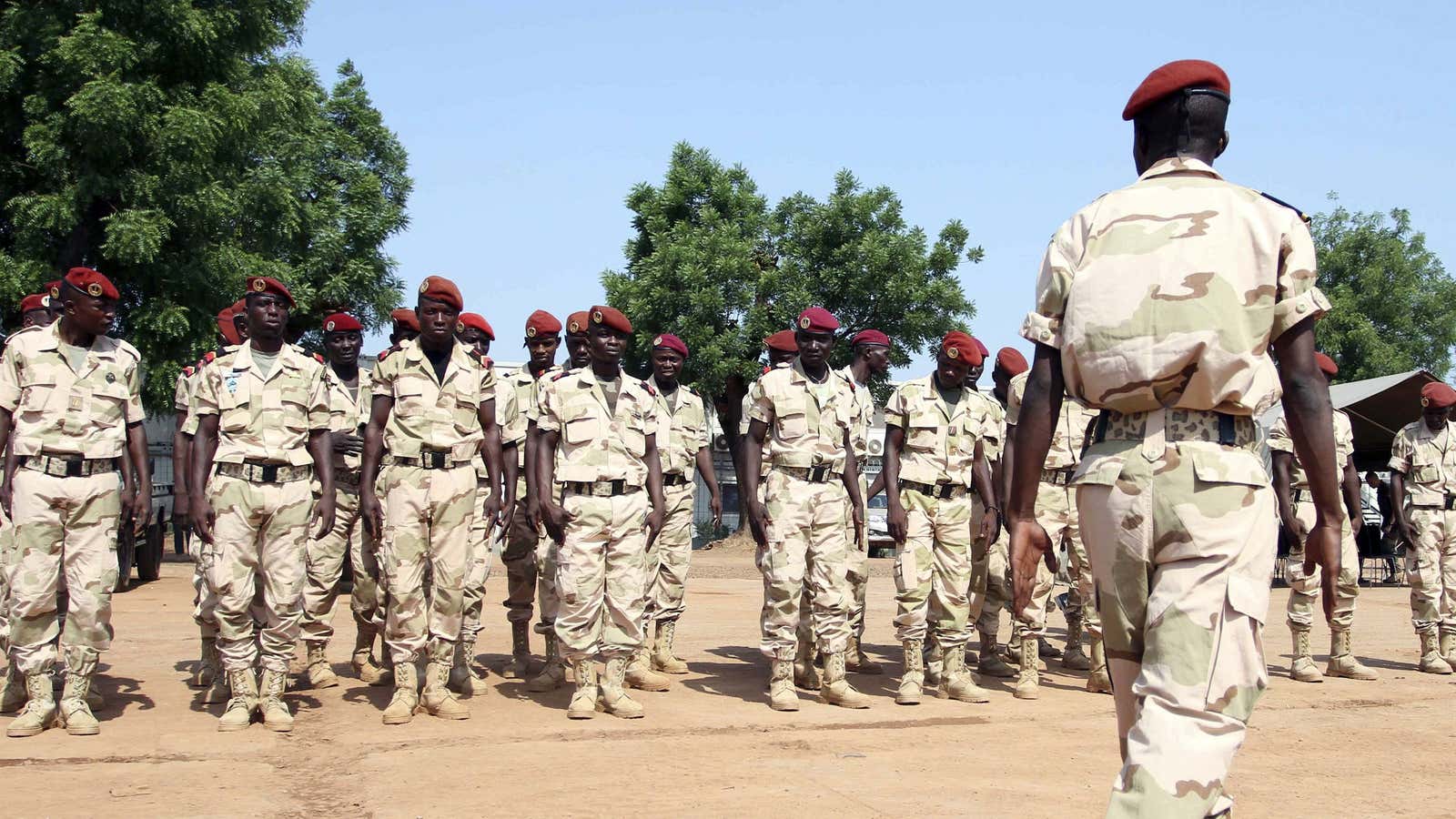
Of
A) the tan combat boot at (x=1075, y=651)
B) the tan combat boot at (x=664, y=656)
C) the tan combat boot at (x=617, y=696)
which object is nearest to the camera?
the tan combat boot at (x=617, y=696)

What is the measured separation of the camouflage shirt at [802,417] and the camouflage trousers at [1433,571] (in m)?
5.82

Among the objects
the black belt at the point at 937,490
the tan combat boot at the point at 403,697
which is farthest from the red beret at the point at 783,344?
the tan combat boot at the point at 403,697

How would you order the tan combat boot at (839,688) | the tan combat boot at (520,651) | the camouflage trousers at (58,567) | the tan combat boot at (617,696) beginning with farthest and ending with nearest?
1. the tan combat boot at (520,651)
2. the tan combat boot at (839,688)
3. the tan combat boot at (617,696)
4. the camouflage trousers at (58,567)

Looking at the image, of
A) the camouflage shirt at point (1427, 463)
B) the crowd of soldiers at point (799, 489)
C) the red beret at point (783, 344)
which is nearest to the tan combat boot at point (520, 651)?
the crowd of soldiers at point (799, 489)

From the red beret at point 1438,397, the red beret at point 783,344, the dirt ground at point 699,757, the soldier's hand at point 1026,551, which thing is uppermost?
the red beret at point 783,344

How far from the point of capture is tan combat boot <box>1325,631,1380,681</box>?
10.4 m

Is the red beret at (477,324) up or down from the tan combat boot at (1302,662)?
up

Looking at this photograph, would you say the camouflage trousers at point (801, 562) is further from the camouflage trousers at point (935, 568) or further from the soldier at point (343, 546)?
the soldier at point (343, 546)

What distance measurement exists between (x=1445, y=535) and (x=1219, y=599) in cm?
921

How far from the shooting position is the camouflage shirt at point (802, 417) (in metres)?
8.65

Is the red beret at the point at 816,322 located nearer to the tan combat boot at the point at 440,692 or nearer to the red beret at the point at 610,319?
the red beret at the point at 610,319

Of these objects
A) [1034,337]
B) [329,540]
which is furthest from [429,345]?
[1034,337]

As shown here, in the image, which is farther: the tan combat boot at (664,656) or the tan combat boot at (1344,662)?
the tan combat boot at (1344,662)

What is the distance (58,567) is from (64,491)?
0.44m
